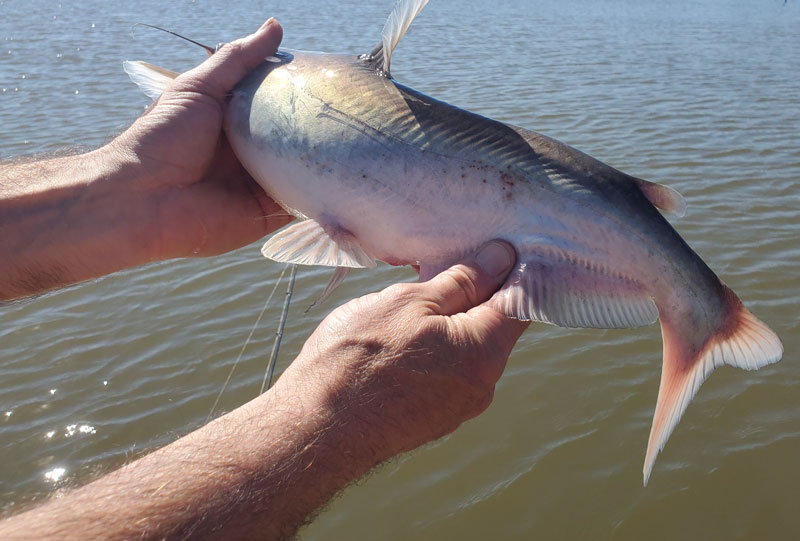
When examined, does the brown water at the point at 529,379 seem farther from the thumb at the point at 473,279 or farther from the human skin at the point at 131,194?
the human skin at the point at 131,194

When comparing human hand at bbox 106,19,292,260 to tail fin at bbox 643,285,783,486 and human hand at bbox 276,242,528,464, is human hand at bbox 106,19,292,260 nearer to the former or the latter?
human hand at bbox 276,242,528,464

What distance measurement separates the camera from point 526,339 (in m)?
5.18

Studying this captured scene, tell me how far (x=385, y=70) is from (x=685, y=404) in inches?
69.8

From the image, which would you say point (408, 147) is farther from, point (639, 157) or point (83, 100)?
point (83, 100)

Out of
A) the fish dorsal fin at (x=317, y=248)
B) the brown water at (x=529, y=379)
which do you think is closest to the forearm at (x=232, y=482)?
the brown water at (x=529, y=379)

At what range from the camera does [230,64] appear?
2836mm

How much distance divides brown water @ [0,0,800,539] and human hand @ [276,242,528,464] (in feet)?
1.68

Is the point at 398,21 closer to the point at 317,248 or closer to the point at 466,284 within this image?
Result: the point at 317,248

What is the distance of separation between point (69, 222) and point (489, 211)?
1787mm

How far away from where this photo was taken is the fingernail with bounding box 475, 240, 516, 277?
2.28m

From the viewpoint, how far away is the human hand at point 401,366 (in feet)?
5.90

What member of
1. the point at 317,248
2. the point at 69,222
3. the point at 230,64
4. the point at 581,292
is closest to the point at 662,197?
the point at 581,292

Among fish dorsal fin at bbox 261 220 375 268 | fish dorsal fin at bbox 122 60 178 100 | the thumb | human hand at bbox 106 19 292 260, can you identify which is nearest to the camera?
the thumb

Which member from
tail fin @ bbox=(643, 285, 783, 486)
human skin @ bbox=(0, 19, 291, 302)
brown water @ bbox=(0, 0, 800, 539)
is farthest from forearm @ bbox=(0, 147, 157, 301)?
tail fin @ bbox=(643, 285, 783, 486)
